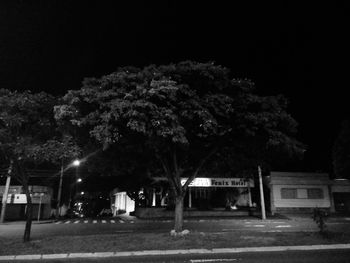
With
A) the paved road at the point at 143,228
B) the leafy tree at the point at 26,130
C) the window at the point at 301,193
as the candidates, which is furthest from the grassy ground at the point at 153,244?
the window at the point at 301,193

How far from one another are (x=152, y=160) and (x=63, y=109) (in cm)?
677

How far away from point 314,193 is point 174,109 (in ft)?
116

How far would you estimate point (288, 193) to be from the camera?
41.3 m

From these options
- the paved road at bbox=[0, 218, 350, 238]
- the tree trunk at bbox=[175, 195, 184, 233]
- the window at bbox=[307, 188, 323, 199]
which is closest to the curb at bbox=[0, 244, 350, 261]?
the tree trunk at bbox=[175, 195, 184, 233]

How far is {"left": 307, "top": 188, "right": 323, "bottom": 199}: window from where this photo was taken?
41312mm

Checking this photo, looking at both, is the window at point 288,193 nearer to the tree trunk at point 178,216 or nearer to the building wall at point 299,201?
the building wall at point 299,201

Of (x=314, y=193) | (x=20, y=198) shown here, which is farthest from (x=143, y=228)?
(x=314, y=193)

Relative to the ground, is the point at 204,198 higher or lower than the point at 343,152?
lower

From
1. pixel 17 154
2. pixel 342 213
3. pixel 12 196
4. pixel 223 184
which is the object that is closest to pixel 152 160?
pixel 17 154

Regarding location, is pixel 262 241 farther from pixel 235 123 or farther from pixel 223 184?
pixel 223 184

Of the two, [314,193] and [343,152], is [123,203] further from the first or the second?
[343,152]

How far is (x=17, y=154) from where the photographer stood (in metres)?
14.0

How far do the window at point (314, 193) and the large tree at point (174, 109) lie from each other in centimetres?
2938

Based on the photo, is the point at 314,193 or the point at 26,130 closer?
the point at 26,130
